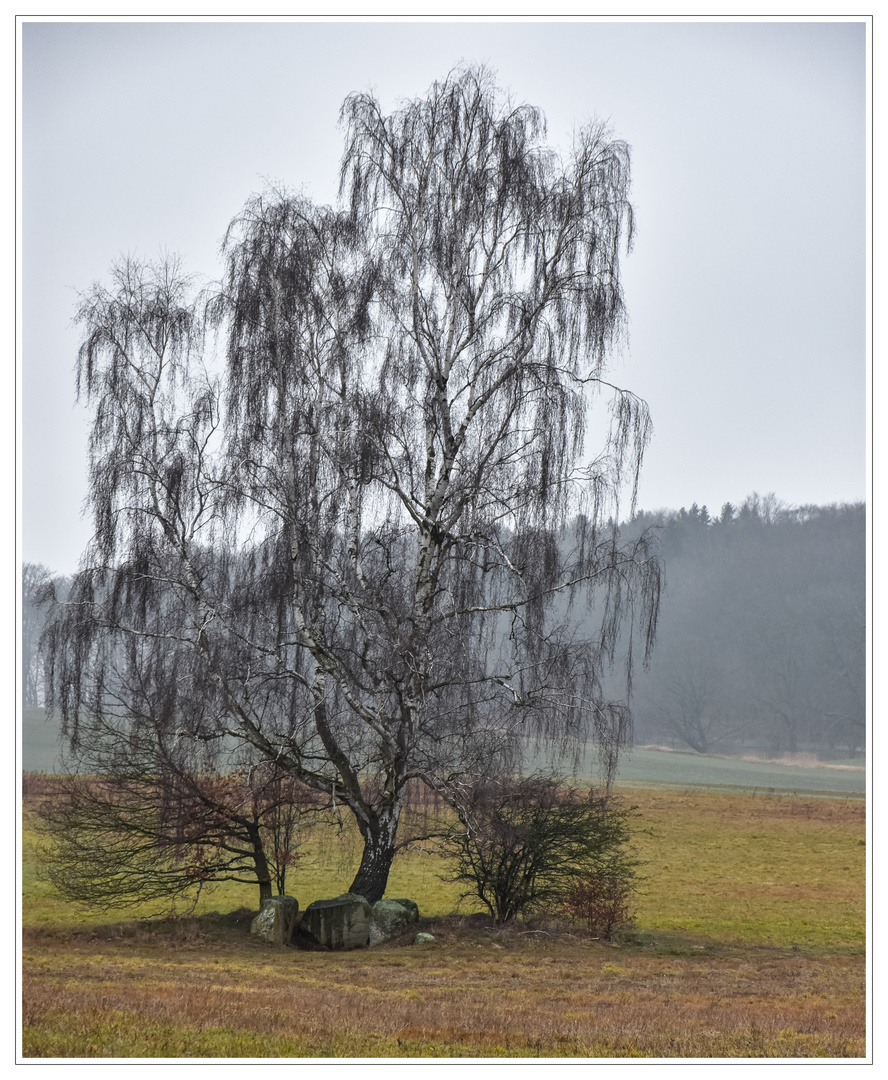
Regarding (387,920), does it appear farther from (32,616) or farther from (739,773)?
(739,773)

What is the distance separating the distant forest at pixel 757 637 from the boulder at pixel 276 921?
77.1 ft

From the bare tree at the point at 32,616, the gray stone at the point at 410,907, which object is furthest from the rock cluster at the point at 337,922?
the bare tree at the point at 32,616

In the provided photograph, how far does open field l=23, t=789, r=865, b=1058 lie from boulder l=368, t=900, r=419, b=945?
10.3 inches

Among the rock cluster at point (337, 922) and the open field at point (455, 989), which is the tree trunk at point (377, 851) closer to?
the rock cluster at point (337, 922)

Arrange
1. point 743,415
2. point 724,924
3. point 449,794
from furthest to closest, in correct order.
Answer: point 724,924 → point 743,415 → point 449,794

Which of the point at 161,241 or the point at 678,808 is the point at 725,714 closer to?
the point at 678,808

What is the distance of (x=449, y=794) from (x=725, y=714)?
45303 millimetres

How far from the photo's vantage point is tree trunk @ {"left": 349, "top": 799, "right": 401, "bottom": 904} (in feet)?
41.5

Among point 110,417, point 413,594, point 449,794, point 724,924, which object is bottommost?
point 724,924

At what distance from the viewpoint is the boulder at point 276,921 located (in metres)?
12.3

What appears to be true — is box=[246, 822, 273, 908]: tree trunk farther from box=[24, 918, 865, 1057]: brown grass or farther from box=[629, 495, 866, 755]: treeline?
box=[629, 495, 866, 755]: treeline

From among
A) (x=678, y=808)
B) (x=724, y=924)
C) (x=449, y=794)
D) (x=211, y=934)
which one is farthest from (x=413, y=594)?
(x=678, y=808)

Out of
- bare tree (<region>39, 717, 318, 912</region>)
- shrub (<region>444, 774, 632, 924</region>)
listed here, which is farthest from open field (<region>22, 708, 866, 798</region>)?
bare tree (<region>39, 717, 318, 912</region>)
